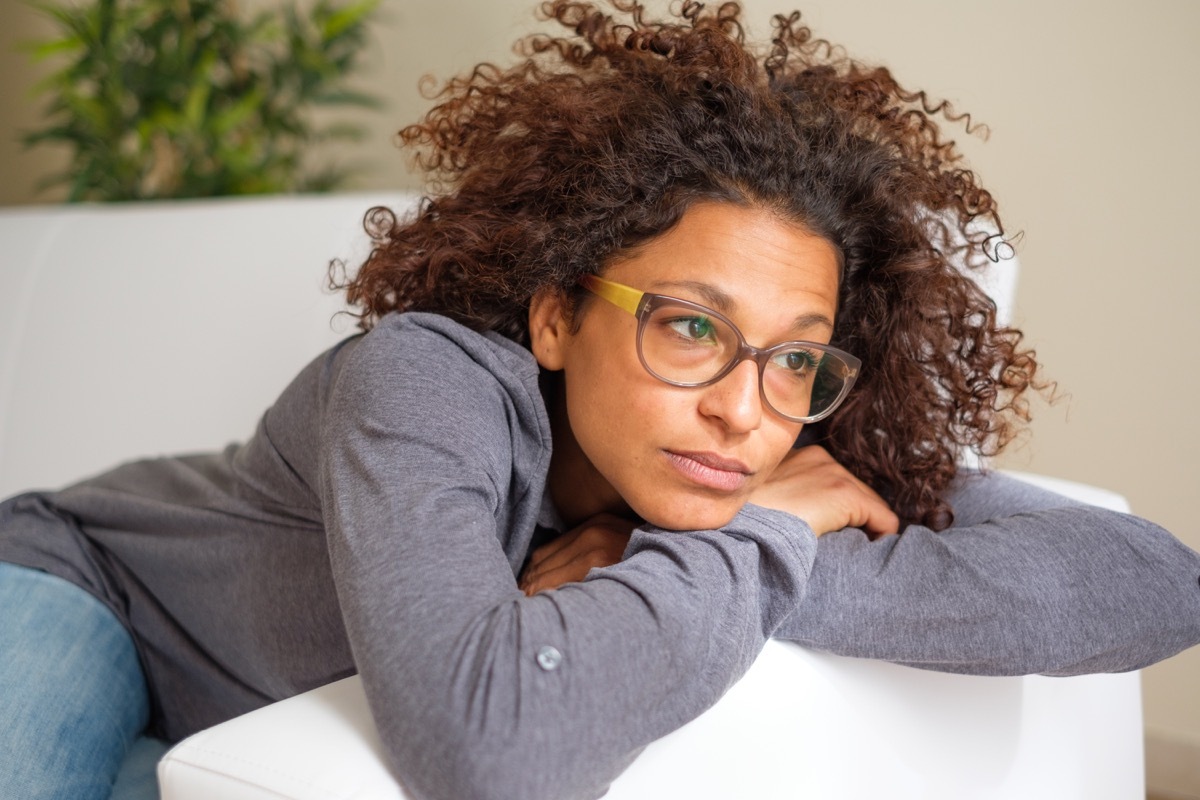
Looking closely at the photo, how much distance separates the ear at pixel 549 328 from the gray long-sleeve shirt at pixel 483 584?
0.04 meters

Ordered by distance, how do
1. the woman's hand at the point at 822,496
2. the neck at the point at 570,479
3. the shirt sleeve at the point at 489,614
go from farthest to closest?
the neck at the point at 570,479 → the woman's hand at the point at 822,496 → the shirt sleeve at the point at 489,614

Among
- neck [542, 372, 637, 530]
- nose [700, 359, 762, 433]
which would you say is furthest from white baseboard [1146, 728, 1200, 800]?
nose [700, 359, 762, 433]

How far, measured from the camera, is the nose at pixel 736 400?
1022 mm

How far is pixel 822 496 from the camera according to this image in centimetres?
116

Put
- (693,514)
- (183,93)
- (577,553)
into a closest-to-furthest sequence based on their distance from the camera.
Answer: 1. (693,514)
2. (577,553)
3. (183,93)

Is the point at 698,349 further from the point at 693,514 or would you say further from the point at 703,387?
the point at 693,514

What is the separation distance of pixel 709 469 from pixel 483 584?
0.27 meters

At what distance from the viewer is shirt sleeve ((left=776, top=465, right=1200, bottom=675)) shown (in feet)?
3.32

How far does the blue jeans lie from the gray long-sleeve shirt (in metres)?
0.04

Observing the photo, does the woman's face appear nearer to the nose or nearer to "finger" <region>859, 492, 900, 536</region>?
the nose

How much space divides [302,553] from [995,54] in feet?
5.14

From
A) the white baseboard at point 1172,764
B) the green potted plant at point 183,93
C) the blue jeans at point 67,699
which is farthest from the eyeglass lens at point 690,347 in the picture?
the green potted plant at point 183,93

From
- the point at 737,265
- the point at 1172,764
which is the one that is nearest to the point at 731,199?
the point at 737,265

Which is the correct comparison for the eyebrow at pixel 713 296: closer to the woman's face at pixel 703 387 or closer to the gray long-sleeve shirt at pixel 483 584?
the woman's face at pixel 703 387
